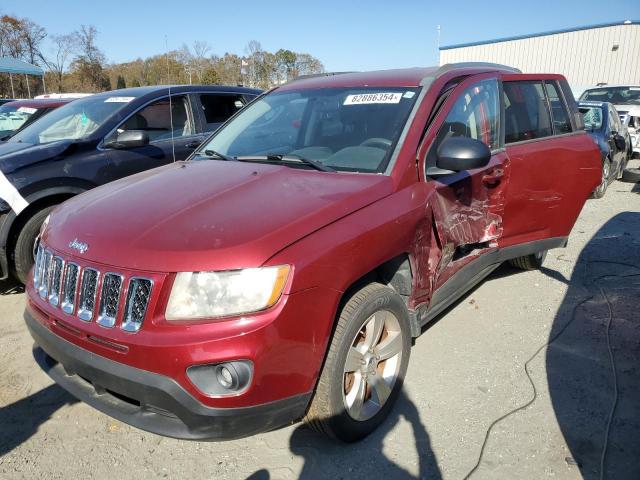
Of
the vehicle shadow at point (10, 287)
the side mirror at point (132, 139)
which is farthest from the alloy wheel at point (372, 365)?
the vehicle shadow at point (10, 287)

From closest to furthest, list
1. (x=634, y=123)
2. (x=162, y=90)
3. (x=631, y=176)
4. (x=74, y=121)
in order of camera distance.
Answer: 1. (x=74, y=121)
2. (x=162, y=90)
3. (x=631, y=176)
4. (x=634, y=123)

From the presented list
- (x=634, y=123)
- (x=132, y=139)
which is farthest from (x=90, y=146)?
(x=634, y=123)

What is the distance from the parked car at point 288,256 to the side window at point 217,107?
2.21 meters

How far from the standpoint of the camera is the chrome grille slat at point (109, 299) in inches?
81.4

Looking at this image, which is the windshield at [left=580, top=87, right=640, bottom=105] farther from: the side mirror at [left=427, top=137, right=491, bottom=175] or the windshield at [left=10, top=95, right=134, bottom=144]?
the windshield at [left=10, top=95, right=134, bottom=144]

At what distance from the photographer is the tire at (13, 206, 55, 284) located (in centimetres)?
421

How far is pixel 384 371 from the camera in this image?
2.76m

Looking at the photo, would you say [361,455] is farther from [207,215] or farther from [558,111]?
[558,111]

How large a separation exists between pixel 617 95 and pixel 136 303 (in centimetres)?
1518

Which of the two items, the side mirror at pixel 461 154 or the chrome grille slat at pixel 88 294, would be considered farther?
the side mirror at pixel 461 154

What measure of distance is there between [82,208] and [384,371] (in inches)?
74.3

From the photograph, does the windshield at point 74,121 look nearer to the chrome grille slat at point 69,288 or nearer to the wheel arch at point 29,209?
the wheel arch at point 29,209

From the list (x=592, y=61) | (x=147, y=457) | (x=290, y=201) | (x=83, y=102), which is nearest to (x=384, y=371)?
(x=290, y=201)

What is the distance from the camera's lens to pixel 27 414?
2842 mm
